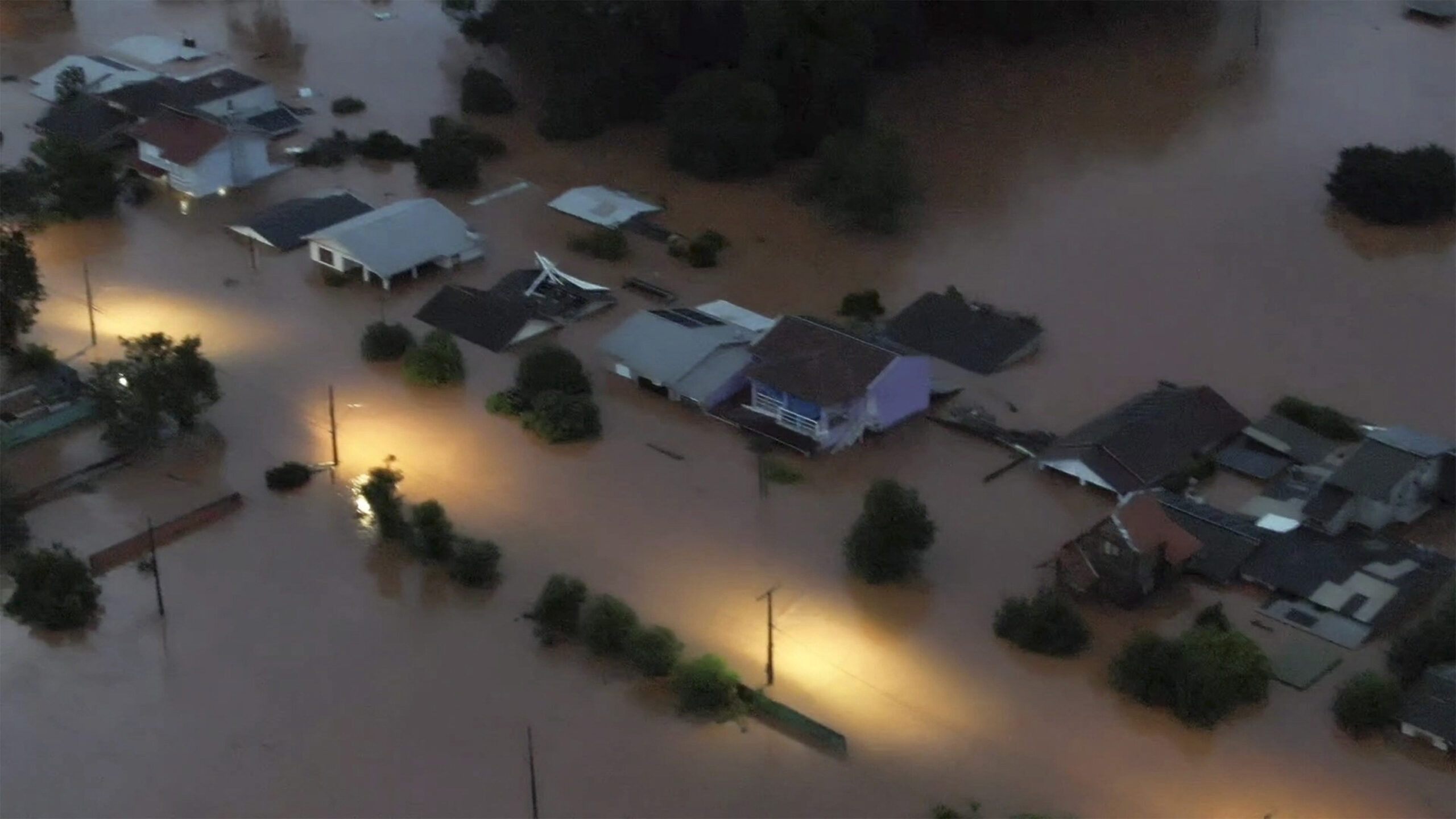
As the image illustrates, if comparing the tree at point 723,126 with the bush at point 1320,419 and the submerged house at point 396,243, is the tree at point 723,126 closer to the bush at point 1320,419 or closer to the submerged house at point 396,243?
the submerged house at point 396,243

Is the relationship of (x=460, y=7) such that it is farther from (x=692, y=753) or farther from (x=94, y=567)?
(x=692, y=753)

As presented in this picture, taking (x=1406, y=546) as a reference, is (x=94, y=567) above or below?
below

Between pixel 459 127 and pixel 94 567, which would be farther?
pixel 459 127

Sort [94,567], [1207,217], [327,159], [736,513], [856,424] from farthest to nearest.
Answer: [327,159]
[1207,217]
[856,424]
[736,513]
[94,567]

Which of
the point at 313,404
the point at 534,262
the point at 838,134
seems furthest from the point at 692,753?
the point at 838,134

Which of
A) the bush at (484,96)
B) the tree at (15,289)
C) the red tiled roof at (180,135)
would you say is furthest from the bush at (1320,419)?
the red tiled roof at (180,135)

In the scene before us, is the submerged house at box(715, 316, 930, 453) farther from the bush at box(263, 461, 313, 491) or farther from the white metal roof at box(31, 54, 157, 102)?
the white metal roof at box(31, 54, 157, 102)

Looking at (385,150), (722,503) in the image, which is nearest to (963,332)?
(722,503)
